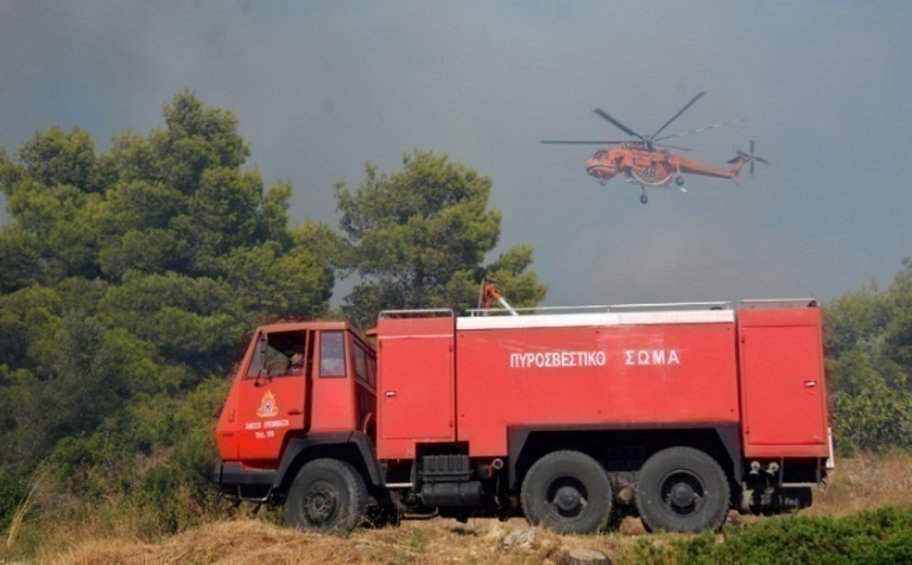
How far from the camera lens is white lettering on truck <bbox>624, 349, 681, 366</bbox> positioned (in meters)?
14.8

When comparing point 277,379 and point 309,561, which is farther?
point 277,379

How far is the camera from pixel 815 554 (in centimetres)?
1062

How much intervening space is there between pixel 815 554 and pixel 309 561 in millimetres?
5181

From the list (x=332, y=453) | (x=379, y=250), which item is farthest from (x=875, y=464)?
(x=379, y=250)

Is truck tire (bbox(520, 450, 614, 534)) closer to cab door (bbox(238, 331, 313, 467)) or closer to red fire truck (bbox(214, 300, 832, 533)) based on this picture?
red fire truck (bbox(214, 300, 832, 533))

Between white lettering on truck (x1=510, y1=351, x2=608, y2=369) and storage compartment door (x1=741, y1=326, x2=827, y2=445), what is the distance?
190cm

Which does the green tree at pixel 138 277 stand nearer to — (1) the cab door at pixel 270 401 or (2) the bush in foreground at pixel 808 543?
(1) the cab door at pixel 270 401

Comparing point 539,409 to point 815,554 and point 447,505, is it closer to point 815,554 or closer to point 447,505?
point 447,505

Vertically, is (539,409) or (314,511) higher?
(539,409)

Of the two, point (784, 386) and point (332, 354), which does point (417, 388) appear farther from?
point (784, 386)

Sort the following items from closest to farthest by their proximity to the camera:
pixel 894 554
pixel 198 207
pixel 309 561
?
1. pixel 894 554
2. pixel 309 561
3. pixel 198 207

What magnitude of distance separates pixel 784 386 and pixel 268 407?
272 inches

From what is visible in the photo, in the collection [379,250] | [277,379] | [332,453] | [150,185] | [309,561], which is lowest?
[309,561]

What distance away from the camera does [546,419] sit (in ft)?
48.8
